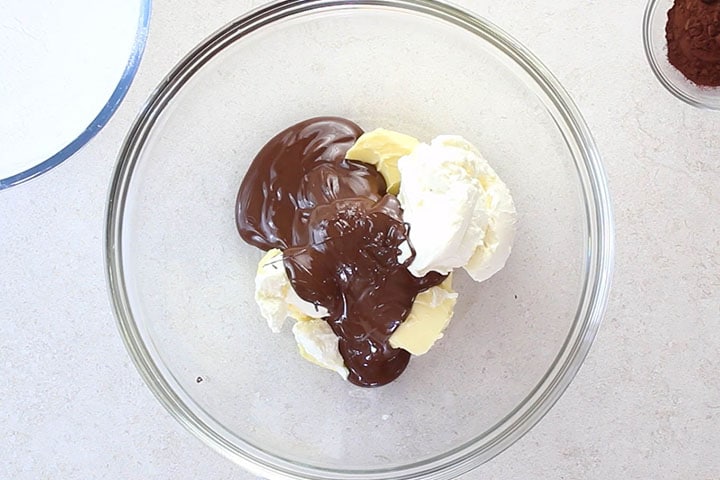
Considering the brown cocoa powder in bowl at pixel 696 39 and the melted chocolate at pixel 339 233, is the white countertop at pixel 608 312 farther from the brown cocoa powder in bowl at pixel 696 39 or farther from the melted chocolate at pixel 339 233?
the melted chocolate at pixel 339 233

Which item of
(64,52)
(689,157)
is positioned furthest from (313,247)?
(689,157)

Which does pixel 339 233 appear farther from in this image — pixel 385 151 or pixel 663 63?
pixel 663 63

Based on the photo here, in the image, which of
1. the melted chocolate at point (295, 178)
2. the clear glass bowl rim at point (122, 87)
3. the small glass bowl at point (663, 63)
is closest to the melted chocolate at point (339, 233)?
the melted chocolate at point (295, 178)

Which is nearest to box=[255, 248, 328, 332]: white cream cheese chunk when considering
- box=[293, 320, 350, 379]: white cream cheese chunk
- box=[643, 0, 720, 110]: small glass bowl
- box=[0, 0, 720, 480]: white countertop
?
box=[293, 320, 350, 379]: white cream cheese chunk

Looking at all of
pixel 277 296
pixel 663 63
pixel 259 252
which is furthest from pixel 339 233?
pixel 663 63

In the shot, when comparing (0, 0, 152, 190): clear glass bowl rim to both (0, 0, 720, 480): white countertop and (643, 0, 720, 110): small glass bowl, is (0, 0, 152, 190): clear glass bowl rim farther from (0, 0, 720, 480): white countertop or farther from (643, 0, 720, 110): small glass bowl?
(643, 0, 720, 110): small glass bowl

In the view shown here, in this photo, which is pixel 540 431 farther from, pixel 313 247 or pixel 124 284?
pixel 124 284
